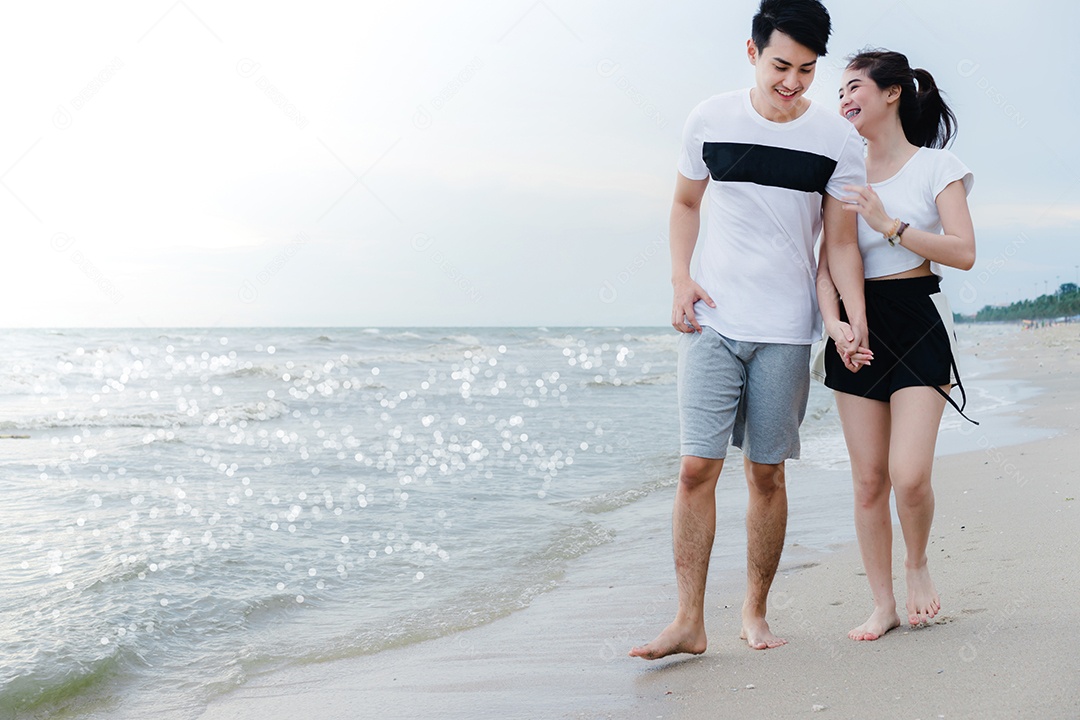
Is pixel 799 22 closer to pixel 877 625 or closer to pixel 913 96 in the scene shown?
pixel 913 96

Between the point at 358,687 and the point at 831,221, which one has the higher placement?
the point at 831,221

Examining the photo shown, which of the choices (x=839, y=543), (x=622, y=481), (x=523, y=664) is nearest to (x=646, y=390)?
(x=622, y=481)

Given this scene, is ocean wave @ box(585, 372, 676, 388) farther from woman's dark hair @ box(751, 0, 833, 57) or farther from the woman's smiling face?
woman's dark hair @ box(751, 0, 833, 57)

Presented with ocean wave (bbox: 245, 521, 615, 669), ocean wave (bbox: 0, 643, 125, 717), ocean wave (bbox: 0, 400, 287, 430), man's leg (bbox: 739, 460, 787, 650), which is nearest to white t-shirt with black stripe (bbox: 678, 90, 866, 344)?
man's leg (bbox: 739, 460, 787, 650)

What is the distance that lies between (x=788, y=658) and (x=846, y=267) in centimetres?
123

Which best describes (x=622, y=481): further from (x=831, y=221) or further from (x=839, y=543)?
(x=831, y=221)

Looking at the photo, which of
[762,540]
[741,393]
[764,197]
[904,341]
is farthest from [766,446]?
[764,197]

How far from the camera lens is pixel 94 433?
32.0 feet

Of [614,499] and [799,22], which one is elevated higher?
[799,22]

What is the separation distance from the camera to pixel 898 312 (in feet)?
9.14

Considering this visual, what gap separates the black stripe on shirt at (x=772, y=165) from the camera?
262cm

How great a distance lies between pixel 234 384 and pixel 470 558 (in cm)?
1429

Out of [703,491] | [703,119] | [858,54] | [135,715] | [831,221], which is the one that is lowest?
[135,715]

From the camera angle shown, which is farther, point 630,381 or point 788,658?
point 630,381
